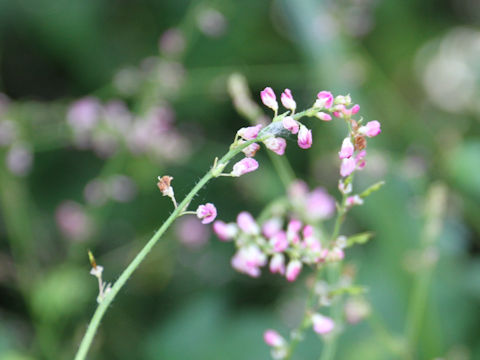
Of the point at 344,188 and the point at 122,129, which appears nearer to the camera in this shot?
the point at 344,188

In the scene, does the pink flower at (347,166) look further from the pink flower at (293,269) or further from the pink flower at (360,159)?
the pink flower at (293,269)

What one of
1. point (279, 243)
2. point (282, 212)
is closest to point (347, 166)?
point (279, 243)

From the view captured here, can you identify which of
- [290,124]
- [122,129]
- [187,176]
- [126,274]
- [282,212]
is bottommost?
[126,274]

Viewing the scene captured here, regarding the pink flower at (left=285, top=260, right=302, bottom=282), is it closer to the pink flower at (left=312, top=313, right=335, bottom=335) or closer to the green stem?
the pink flower at (left=312, top=313, right=335, bottom=335)

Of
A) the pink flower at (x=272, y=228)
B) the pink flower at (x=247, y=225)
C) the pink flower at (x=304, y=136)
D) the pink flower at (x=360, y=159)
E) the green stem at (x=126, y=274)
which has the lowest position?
the green stem at (x=126, y=274)

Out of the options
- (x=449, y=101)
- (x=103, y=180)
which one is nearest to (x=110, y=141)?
(x=103, y=180)

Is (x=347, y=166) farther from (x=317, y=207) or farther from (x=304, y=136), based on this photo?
(x=317, y=207)

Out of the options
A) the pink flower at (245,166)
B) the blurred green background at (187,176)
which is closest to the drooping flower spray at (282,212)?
the pink flower at (245,166)

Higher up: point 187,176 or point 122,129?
point 187,176
